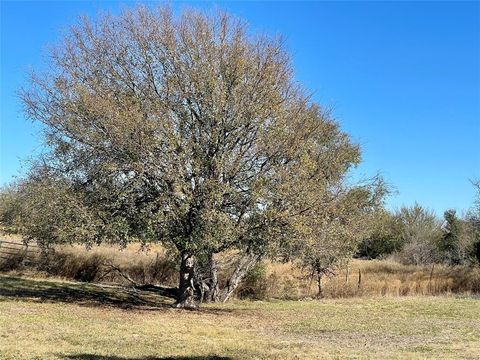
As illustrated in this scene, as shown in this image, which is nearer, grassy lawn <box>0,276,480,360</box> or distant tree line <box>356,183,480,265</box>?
grassy lawn <box>0,276,480,360</box>

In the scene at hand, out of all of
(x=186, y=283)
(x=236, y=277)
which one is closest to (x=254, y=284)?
(x=236, y=277)

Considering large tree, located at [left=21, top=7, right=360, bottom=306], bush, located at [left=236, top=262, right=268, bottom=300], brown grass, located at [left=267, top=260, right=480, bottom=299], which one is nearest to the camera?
large tree, located at [left=21, top=7, right=360, bottom=306]

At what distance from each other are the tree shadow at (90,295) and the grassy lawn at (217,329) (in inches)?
1.6

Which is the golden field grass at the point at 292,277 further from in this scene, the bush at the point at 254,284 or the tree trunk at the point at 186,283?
the tree trunk at the point at 186,283

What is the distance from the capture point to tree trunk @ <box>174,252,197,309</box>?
18062 mm

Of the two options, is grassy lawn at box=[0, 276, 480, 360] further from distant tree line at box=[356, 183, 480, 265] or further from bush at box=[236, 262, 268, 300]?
distant tree line at box=[356, 183, 480, 265]

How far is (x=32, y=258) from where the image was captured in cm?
2911

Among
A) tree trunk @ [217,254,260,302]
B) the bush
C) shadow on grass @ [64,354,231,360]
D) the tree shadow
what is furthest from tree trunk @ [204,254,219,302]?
shadow on grass @ [64,354,231,360]

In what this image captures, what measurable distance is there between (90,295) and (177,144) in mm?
8153

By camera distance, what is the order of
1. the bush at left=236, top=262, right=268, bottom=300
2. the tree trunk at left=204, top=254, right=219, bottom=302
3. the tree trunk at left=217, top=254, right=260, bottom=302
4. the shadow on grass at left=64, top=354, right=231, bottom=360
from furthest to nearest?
the bush at left=236, top=262, right=268, bottom=300, the tree trunk at left=217, top=254, right=260, bottom=302, the tree trunk at left=204, top=254, right=219, bottom=302, the shadow on grass at left=64, top=354, right=231, bottom=360

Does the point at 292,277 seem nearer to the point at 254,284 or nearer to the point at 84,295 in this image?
the point at 254,284

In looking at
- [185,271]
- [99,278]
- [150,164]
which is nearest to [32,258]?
[99,278]

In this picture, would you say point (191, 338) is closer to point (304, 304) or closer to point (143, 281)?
point (304, 304)

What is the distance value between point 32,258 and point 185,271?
48.2 feet
